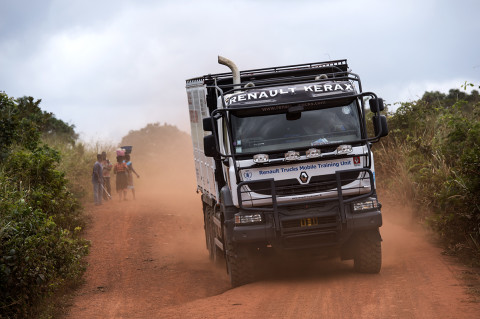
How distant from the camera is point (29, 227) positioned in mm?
8836

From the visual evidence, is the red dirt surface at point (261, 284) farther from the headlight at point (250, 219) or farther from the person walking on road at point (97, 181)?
the person walking on road at point (97, 181)

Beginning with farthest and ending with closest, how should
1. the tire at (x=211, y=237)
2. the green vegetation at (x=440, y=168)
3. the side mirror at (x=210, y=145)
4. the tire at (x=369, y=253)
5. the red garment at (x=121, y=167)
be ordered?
1. the red garment at (x=121, y=167)
2. the tire at (x=211, y=237)
3. the green vegetation at (x=440, y=168)
4. the tire at (x=369, y=253)
5. the side mirror at (x=210, y=145)

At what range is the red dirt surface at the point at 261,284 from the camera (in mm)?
7820

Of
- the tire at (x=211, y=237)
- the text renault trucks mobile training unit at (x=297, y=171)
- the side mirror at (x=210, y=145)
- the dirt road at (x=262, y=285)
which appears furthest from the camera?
the tire at (x=211, y=237)

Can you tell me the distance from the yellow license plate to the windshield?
1.03 meters

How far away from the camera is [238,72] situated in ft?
34.7

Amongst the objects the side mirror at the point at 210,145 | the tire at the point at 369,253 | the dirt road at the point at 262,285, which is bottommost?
the dirt road at the point at 262,285

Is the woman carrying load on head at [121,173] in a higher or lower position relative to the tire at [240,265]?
higher

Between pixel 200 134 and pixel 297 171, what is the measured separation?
3659mm

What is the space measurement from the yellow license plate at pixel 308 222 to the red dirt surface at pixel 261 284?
860 mm

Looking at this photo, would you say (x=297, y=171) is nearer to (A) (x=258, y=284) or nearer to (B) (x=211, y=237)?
(A) (x=258, y=284)

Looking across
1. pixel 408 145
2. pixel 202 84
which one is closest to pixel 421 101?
pixel 408 145

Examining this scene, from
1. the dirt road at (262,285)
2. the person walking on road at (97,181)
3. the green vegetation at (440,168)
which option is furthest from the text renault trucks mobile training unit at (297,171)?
the person walking on road at (97,181)

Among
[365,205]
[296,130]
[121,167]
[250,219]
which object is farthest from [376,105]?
[121,167]
